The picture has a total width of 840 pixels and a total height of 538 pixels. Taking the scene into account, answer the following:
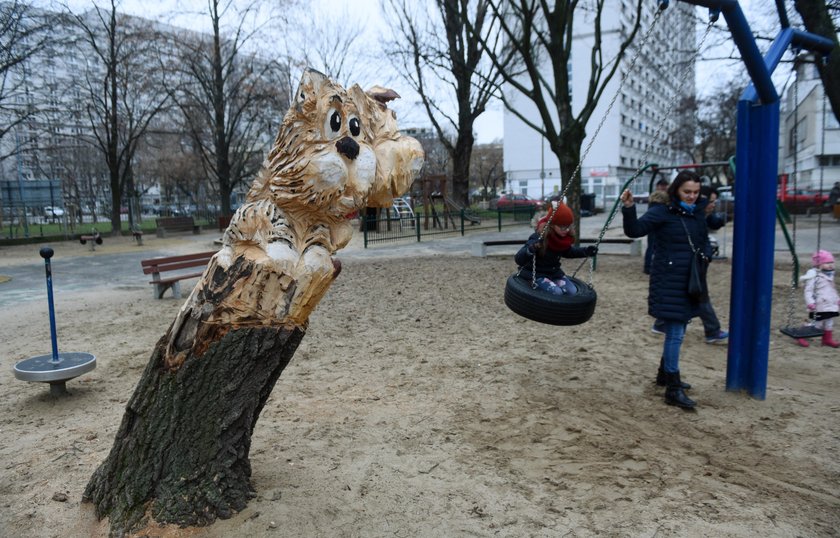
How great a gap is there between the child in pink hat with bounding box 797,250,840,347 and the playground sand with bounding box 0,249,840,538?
0.23 metres

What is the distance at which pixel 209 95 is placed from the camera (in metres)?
23.3

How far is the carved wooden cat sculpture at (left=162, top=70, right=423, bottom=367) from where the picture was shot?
2.36 m

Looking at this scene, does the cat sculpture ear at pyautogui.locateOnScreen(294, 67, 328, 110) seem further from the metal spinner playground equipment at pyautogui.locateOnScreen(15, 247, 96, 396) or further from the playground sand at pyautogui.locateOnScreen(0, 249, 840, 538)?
the metal spinner playground equipment at pyautogui.locateOnScreen(15, 247, 96, 396)

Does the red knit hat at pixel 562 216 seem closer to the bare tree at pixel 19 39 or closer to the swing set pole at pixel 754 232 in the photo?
the swing set pole at pixel 754 232

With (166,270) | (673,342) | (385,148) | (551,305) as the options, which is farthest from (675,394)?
(166,270)

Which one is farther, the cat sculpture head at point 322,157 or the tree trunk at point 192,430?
the tree trunk at point 192,430

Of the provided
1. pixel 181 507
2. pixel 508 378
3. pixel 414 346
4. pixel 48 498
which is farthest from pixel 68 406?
pixel 508 378

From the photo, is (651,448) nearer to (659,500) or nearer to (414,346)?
(659,500)

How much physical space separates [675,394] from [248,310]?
3252 millimetres

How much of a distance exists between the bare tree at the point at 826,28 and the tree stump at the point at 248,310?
24.4ft

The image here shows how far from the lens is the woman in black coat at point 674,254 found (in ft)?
13.1

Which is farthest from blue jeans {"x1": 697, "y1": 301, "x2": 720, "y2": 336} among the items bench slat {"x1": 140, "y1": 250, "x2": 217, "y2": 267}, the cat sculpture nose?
bench slat {"x1": 140, "y1": 250, "x2": 217, "y2": 267}

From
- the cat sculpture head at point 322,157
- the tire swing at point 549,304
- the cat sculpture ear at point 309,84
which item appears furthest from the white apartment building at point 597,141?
the cat sculpture ear at point 309,84

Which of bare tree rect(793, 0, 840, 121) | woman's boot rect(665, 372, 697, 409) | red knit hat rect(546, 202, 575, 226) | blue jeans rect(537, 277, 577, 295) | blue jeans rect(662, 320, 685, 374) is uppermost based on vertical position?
bare tree rect(793, 0, 840, 121)
